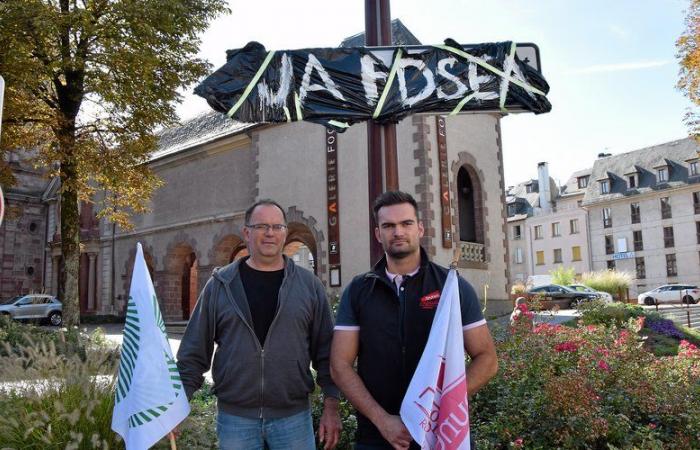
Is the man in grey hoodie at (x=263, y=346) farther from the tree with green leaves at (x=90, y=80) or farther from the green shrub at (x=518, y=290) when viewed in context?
the green shrub at (x=518, y=290)

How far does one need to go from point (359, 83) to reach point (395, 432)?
2.40m

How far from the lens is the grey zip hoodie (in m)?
3.02

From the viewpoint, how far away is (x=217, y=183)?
2350 centimetres

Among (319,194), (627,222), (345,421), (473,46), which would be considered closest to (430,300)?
(473,46)

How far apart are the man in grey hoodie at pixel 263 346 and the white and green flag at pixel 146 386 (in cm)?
14

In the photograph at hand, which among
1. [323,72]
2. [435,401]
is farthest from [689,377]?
[323,72]

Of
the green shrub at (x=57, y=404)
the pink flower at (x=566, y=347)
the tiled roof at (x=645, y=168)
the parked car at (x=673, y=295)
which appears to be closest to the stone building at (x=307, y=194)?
the pink flower at (x=566, y=347)

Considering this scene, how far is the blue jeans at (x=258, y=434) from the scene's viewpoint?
9.77 ft

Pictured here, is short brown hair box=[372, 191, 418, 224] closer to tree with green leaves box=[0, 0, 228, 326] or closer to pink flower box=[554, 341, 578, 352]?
pink flower box=[554, 341, 578, 352]

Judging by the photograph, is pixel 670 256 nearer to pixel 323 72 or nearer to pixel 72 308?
pixel 72 308

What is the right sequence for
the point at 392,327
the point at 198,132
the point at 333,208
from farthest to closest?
the point at 198,132 < the point at 333,208 < the point at 392,327

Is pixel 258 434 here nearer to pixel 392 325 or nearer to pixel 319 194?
pixel 392 325

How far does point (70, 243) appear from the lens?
45.0ft

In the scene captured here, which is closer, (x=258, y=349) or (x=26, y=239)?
(x=258, y=349)
